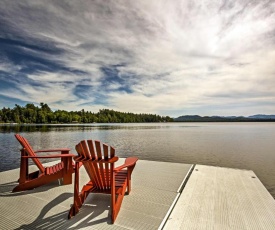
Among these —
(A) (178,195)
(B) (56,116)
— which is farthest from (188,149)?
(B) (56,116)

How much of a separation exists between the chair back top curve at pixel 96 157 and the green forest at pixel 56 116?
10766 centimetres

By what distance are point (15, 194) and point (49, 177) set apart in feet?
2.17

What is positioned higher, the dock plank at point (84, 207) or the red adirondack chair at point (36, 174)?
the red adirondack chair at point (36, 174)

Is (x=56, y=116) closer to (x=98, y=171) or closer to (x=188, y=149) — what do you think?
(x=188, y=149)

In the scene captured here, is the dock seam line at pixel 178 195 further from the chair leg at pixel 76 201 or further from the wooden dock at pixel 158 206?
the chair leg at pixel 76 201

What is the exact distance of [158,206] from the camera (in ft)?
10.7

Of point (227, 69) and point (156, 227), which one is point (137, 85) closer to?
point (227, 69)

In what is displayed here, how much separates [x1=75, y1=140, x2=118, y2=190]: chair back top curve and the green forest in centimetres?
10766

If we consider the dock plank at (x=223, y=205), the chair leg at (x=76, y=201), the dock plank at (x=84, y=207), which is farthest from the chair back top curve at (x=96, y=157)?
the dock plank at (x=223, y=205)

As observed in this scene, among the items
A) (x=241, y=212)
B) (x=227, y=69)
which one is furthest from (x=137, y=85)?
(x=241, y=212)

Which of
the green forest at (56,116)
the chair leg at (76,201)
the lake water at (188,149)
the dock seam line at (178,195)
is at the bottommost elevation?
the lake water at (188,149)

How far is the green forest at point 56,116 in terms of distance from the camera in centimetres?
9462

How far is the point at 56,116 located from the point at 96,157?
115074mm

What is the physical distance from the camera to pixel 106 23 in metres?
12.0
